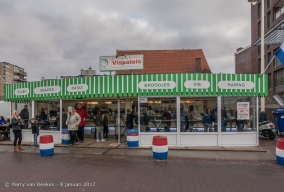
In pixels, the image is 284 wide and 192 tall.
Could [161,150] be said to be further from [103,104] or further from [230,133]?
[103,104]

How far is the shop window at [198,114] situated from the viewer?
11.4 meters

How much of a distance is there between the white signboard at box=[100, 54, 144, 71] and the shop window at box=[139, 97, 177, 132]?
1722 mm

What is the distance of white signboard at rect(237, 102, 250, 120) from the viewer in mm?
11438

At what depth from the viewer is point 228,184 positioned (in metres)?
6.07

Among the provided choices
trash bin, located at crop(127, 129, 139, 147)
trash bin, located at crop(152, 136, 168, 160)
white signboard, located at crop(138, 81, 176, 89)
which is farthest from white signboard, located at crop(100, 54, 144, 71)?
trash bin, located at crop(152, 136, 168, 160)

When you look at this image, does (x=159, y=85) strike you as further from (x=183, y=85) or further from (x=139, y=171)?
(x=139, y=171)

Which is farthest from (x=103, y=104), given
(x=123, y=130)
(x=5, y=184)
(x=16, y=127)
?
(x=5, y=184)

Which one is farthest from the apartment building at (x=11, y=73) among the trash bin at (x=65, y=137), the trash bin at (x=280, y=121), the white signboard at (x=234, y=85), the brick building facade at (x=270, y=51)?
the white signboard at (x=234, y=85)

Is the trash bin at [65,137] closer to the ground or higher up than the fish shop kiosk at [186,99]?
closer to the ground

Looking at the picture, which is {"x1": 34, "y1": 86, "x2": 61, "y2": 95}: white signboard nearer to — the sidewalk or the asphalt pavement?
the sidewalk

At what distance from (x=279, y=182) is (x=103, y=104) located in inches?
431

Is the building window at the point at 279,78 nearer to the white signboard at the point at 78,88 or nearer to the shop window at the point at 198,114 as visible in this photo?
the shop window at the point at 198,114

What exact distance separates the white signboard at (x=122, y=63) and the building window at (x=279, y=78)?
28.2 meters

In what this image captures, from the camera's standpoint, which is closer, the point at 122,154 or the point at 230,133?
the point at 122,154
